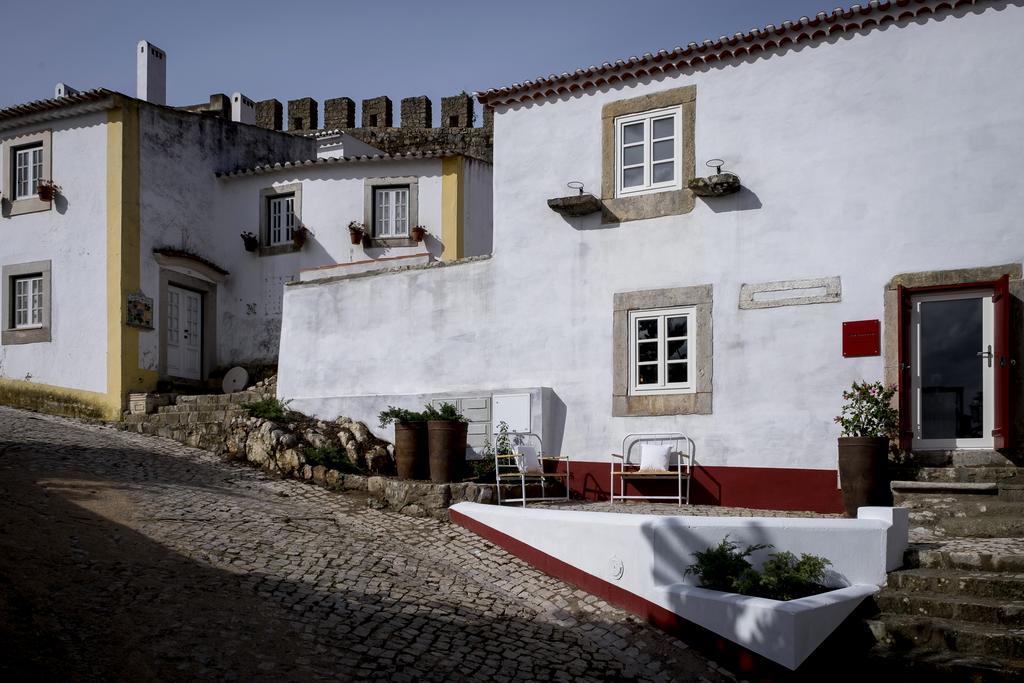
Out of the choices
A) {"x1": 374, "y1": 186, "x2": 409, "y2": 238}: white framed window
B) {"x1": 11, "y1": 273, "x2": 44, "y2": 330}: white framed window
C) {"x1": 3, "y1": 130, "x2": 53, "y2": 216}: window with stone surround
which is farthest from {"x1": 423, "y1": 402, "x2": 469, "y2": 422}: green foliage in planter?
{"x1": 3, "y1": 130, "x2": 53, "y2": 216}: window with stone surround

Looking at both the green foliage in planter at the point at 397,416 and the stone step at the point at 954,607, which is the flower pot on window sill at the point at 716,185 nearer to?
the green foliage in planter at the point at 397,416

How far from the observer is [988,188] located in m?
9.74

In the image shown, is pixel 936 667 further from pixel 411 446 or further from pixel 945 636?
pixel 411 446

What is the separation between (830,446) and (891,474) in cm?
68

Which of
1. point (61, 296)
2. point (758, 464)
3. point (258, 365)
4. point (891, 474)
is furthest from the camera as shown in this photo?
point (258, 365)

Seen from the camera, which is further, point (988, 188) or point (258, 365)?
point (258, 365)

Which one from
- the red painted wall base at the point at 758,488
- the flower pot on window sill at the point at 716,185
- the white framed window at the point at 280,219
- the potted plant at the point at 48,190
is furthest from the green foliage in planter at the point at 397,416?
the potted plant at the point at 48,190

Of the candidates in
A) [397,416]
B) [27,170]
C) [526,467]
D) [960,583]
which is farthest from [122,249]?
[960,583]

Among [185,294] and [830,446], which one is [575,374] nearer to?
[830,446]

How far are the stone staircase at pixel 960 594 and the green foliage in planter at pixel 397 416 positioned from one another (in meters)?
5.21

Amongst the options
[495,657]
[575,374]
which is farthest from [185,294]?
[495,657]

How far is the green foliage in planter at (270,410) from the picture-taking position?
13.1 meters

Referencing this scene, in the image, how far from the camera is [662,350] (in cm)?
1123

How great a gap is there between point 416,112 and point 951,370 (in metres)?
19.8
